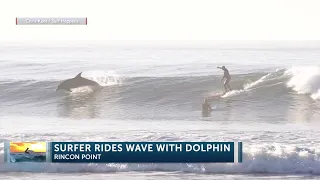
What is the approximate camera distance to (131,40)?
11.1 metres

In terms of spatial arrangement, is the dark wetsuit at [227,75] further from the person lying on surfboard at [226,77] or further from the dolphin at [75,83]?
the dolphin at [75,83]

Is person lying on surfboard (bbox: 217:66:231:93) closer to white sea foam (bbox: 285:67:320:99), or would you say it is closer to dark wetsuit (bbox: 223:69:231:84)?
dark wetsuit (bbox: 223:69:231:84)

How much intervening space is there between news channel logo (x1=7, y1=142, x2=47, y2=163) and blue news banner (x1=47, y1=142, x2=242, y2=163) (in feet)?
0.50

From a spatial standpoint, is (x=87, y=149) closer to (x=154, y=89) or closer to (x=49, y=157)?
(x=49, y=157)

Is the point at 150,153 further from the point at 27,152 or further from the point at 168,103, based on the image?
the point at 168,103

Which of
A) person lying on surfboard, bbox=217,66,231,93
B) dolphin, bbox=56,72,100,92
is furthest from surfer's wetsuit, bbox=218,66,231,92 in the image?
dolphin, bbox=56,72,100,92

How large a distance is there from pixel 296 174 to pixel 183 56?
2.87 m

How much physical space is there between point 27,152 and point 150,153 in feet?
5.54

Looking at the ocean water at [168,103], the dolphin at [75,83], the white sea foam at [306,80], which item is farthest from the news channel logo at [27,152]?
the white sea foam at [306,80]

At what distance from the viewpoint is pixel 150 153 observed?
393 inches

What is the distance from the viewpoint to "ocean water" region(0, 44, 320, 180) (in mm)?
10000

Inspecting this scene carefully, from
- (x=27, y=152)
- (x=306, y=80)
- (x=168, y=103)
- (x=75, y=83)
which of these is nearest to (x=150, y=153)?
(x=27, y=152)

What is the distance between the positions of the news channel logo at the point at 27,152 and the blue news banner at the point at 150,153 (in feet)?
0.50

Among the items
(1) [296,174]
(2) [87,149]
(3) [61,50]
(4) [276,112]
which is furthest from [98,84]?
(1) [296,174]
